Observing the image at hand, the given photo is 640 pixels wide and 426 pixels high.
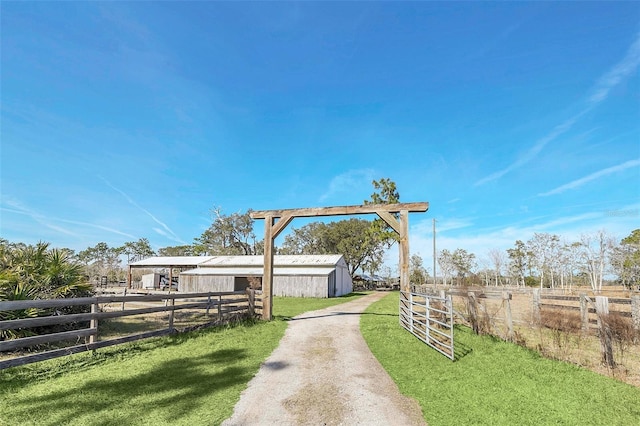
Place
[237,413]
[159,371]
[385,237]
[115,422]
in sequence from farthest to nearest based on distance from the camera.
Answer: [385,237] → [159,371] → [237,413] → [115,422]

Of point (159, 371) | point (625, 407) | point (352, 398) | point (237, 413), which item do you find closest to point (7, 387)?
point (159, 371)

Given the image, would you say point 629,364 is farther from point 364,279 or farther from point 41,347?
point 364,279

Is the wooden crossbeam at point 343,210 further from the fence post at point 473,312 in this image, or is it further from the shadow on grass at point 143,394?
the shadow on grass at point 143,394

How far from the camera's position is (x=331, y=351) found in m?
8.34

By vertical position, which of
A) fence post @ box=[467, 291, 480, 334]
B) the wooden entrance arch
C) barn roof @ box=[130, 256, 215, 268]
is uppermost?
the wooden entrance arch

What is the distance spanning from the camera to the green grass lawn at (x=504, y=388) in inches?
183

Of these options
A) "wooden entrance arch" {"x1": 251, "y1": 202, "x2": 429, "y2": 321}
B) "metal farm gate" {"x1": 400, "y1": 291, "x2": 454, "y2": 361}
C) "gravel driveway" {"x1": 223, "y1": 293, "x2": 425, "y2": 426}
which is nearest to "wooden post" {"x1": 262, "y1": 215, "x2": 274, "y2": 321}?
"wooden entrance arch" {"x1": 251, "y1": 202, "x2": 429, "y2": 321}

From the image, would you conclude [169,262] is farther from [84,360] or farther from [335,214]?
[84,360]

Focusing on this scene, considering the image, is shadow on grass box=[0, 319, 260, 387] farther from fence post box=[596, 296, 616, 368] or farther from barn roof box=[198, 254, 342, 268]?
barn roof box=[198, 254, 342, 268]

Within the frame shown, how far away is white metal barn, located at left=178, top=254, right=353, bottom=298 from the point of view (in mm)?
32719

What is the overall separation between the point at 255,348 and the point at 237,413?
3820 mm

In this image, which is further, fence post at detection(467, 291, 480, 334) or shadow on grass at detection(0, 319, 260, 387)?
fence post at detection(467, 291, 480, 334)

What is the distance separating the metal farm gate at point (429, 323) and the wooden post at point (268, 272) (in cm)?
493

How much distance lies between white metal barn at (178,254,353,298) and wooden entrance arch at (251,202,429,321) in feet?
64.3
